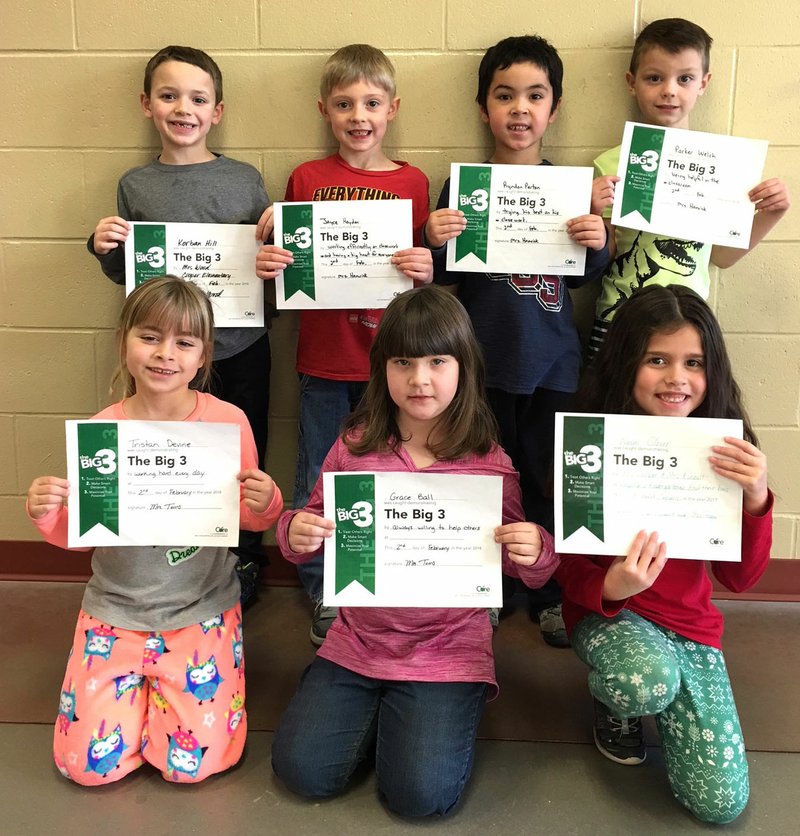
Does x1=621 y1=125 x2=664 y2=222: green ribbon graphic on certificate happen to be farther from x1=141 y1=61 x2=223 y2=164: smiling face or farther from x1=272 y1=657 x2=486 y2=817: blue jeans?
x1=272 y1=657 x2=486 y2=817: blue jeans

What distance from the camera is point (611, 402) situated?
1903 millimetres

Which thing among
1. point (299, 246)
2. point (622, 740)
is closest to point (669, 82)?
point (299, 246)

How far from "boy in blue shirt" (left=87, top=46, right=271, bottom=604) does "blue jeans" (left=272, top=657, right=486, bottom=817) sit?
100cm

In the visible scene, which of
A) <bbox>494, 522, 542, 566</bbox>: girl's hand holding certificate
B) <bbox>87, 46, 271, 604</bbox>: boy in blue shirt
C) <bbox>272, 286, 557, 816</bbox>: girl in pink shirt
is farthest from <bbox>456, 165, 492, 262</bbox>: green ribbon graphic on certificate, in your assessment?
<bbox>494, 522, 542, 566</bbox>: girl's hand holding certificate

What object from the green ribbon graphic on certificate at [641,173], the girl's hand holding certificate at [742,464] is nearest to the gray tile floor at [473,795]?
the girl's hand holding certificate at [742,464]

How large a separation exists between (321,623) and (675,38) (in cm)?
193

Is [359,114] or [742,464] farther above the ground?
[359,114]

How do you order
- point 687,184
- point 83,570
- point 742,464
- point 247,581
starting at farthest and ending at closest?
point 83,570 → point 247,581 → point 687,184 → point 742,464

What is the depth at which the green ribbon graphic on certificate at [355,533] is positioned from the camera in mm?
1746

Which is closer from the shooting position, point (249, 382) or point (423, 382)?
point (423, 382)

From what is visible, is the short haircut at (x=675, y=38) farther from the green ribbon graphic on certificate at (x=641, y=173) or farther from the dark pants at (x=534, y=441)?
the dark pants at (x=534, y=441)

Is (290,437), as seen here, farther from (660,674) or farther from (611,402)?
(660,674)

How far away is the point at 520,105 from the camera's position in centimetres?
225

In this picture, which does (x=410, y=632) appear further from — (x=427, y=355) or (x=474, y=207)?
(x=474, y=207)
